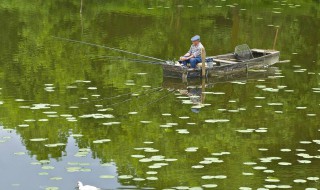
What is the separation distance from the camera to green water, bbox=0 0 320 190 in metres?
11.8

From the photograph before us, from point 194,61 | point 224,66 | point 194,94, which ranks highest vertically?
point 194,61

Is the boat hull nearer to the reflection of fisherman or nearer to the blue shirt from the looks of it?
the blue shirt

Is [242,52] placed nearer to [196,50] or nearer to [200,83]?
[196,50]

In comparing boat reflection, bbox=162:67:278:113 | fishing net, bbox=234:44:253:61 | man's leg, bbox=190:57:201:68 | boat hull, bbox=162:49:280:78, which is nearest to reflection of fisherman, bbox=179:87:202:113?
boat reflection, bbox=162:67:278:113

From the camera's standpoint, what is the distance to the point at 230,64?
1952 centimetres

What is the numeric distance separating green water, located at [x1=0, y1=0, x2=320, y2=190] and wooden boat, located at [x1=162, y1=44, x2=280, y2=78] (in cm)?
25

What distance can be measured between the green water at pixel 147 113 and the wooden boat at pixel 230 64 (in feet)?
0.83

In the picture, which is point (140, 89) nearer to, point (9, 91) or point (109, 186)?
point (9, 91)

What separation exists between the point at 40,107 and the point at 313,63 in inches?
352

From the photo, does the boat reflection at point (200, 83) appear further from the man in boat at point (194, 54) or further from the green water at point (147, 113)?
the man in boat at point (194, 54)

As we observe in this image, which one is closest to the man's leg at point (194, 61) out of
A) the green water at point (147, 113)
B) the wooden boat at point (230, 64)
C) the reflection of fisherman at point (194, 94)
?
the wooden boat at point (230, 64)

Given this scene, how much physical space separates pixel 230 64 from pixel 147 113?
4.63 meters

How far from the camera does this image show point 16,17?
2830cm

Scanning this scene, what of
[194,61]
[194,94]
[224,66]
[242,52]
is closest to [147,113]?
[194,94]
